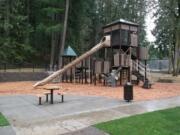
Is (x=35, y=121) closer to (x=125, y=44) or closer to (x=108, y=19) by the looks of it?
(x=125, y=44)

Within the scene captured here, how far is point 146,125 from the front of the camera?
7.13 m

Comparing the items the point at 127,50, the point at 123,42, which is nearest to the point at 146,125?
the point at 123,42

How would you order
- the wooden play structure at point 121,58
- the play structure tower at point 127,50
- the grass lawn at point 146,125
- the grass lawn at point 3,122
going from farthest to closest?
the play structure tower at point 127,50
the wooden play structure at point 121,58
the grass lawn at point 3,122
the grass lawn at point 146,125

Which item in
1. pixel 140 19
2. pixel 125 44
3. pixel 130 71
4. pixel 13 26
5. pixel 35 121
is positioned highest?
pixel 140 19

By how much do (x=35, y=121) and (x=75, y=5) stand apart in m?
26.3

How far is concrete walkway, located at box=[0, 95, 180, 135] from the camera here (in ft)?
23.2

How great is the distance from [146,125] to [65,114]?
3.00m

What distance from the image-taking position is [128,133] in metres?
6.45

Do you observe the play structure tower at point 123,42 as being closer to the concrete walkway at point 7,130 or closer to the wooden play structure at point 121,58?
the wooden play structure at point 121,58

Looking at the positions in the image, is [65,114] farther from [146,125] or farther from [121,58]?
[121,58]

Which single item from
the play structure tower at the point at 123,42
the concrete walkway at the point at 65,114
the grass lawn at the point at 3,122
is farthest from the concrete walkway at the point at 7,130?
the play structure tower at the point at 123,42

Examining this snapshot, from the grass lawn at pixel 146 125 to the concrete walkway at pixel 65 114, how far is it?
437 millimetres

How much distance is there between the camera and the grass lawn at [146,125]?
6578mm

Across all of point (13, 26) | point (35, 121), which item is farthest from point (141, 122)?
point (13, 26)
